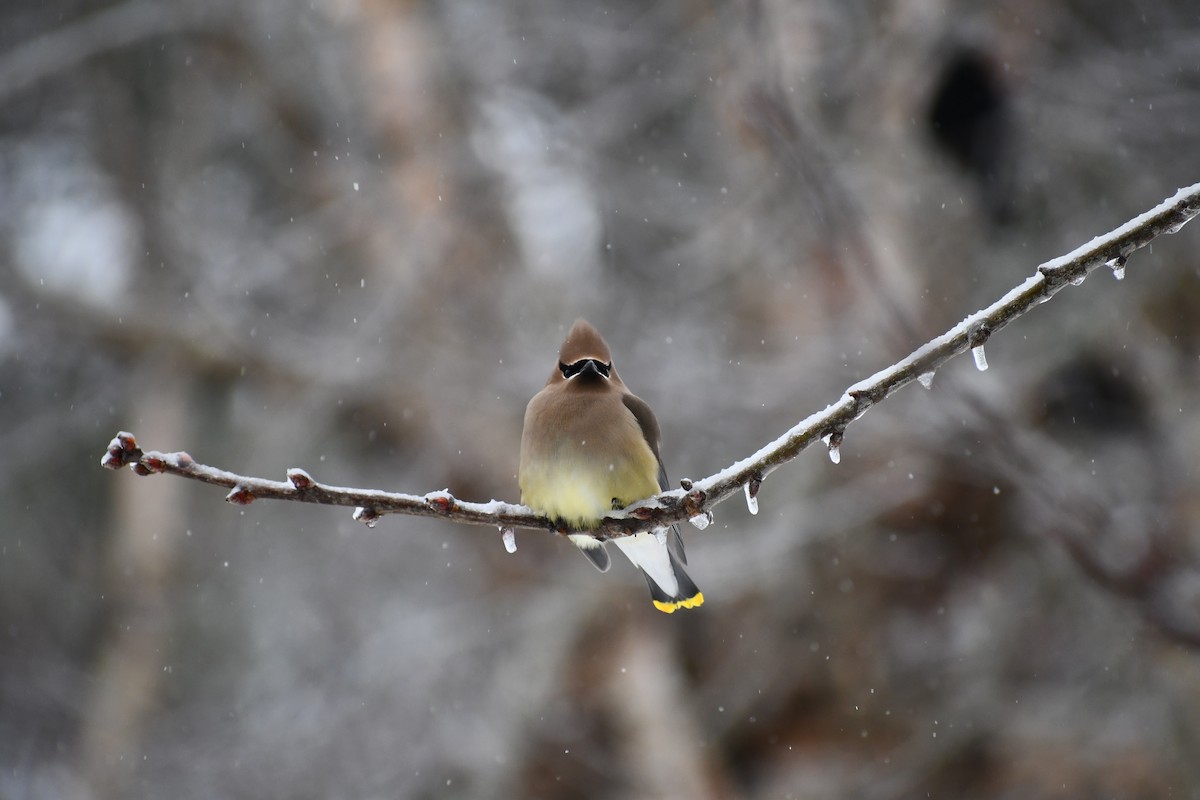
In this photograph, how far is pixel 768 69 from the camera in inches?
100

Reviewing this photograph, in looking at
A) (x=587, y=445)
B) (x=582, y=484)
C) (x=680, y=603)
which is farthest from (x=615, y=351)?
(x=582, y=484)

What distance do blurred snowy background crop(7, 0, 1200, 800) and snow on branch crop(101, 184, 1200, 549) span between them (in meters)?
3.34

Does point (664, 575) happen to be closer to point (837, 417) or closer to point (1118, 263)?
point (837, 417)

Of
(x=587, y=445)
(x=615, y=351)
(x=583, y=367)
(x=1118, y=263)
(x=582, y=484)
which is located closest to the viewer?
(x=1118, y=263)

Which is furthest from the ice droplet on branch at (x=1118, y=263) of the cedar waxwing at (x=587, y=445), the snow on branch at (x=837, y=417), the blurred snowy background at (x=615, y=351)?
the blurred snowy background at (x=615, y=351)

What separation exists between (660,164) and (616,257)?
3.64 ft

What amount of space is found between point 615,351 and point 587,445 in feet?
14.5

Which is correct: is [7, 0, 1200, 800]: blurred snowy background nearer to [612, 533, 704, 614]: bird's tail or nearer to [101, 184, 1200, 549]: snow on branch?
[612, 533, 704, 614]: bird's tail

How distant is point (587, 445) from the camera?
10.1 ft

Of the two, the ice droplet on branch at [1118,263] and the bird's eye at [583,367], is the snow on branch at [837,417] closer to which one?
the ice droplet on branch at [1118,263]

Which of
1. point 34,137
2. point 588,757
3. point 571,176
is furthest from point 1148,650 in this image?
point 34,137

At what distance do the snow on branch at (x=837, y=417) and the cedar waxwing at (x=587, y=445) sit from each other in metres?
0.80

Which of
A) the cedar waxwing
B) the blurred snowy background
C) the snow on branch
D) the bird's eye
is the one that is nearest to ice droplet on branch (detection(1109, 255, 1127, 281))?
the snow on branch

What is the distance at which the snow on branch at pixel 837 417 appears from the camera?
175cm
